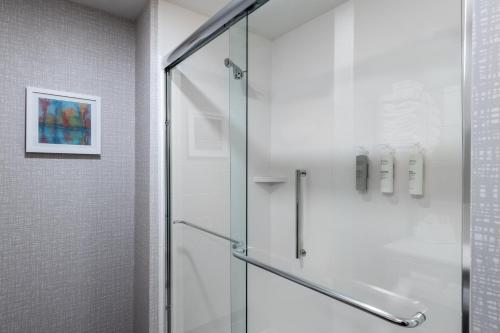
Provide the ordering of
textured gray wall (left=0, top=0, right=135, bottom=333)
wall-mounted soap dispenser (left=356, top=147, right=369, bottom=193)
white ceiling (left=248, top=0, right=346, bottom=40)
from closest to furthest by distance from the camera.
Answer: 1. white ceiling (left=248, top=0, right=346, bottom=40)
2. wall-mounted soap dispenser (left=356, top=147, right=369, bottom=193)
3. textured gray wall (left=0, top=0, right=135, bottom=333)

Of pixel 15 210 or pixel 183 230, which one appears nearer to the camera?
pixel 15 210

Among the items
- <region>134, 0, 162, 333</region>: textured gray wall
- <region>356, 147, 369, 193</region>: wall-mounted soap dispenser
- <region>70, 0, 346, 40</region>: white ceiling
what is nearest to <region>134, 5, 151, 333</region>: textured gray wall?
<region>134, 0, 162, 333</region>: textured gray wall

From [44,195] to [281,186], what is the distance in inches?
52.6

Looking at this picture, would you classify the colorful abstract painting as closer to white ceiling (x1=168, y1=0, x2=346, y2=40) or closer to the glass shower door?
the glass shower door

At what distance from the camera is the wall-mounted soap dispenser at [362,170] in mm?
1231

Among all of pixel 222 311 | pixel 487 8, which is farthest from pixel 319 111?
pixel 222 311

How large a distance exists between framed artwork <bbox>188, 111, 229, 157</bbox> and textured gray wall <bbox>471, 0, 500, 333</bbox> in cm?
91

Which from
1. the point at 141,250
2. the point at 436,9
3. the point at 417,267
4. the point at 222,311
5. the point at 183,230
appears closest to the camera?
the point at 436,9

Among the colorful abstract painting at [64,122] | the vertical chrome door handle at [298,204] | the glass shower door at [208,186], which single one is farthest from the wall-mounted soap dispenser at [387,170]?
the colorful abstract painting at [64,122]

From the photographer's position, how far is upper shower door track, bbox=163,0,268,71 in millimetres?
1005

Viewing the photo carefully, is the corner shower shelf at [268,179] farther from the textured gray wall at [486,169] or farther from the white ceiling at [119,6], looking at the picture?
the white ceiling at [119,6]

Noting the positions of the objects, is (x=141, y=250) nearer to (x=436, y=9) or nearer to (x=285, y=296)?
(x=285, y=296)

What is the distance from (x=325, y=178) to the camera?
1404 millimetres

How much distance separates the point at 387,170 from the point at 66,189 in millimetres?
1733
